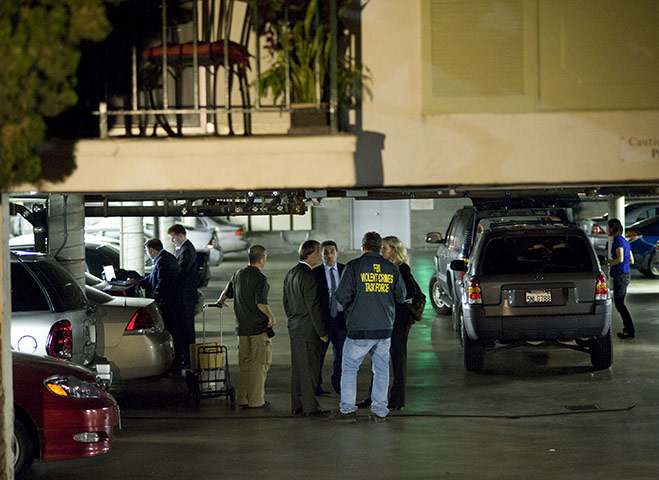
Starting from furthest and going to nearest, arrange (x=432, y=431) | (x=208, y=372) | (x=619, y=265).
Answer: (x=619, y=265) → (x=208, y=372) → (x=432, y=431)

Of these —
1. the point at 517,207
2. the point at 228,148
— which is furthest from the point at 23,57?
the point at 517,207

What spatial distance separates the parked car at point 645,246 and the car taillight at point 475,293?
12.8 metres

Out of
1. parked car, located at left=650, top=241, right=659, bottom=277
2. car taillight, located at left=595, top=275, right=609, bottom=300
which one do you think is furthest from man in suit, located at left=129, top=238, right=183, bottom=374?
parked car, located at left=650, top=241, right=659, bottom=277

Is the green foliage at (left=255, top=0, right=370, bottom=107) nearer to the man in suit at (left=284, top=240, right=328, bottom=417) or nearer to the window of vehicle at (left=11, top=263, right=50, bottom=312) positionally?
the man in suit at (left=284, top=240, right=328, bottom=417)

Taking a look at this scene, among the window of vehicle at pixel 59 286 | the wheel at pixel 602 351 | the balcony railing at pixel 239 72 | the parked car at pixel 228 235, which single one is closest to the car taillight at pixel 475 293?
the wheel at pixel 602 351

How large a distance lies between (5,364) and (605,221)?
72.9 feet

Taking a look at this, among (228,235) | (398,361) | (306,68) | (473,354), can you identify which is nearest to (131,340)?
(398,361)

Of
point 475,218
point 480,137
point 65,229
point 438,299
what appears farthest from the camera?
point 438,299

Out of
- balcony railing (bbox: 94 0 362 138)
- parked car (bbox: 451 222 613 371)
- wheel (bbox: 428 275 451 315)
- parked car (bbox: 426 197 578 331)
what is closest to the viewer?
balcony railing (bbox: 94 0 362 138)

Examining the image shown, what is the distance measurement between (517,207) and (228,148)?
30.8ft

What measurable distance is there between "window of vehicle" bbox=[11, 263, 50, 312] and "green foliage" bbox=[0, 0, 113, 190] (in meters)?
3.79

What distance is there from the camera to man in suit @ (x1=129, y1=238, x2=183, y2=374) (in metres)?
12.3

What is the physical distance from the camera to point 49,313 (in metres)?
9.48

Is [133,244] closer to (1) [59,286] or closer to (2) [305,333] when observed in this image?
(1) [59,286]
